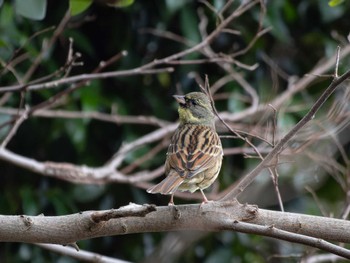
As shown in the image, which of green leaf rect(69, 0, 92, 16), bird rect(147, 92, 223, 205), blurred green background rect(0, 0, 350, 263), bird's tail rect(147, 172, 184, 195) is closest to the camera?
bird's tail rect(147, 172, 184, 195)

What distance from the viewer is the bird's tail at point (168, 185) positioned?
3473 mm

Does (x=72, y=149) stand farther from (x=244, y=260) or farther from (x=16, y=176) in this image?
(x=244, y=260)

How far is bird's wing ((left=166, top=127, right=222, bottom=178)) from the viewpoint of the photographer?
3852 millimetres

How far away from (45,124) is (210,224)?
309cm

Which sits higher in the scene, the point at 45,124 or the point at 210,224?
the point at 45,124

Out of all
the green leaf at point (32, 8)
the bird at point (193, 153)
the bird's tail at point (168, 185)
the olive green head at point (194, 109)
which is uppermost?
the green leaf at point (32, 8)

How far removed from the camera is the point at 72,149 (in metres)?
5.93

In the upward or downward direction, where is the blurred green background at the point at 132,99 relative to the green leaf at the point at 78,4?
upward

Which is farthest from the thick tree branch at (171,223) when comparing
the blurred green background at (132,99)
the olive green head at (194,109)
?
the blurred green background at (132,99)

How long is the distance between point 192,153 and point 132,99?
7.16ft

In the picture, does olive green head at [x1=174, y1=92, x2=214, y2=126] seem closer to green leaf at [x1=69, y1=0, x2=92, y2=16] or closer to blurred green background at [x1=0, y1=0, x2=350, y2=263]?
green leaf at [x1=69, y1=0, x2=92, y2=16]

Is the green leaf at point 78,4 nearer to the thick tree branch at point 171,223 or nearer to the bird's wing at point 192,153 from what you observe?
the bird's wing at point 192,153

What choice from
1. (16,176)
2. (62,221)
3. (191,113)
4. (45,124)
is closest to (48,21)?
(45,124)

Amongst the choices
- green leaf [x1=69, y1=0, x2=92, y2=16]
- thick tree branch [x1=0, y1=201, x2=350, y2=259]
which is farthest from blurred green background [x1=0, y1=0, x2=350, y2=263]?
thick tree branch [x1=0, y1=201, x2=350, y2=259]
